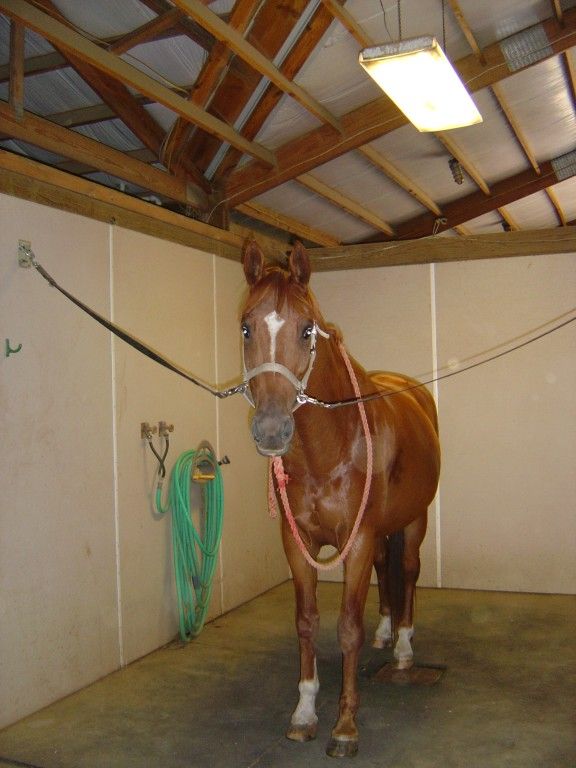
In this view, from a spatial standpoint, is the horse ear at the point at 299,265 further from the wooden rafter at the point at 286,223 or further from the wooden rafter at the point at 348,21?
the wooden rafter at the point at 286,223

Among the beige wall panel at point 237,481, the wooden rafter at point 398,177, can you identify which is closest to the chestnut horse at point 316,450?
the beige wall panel at point 237,481

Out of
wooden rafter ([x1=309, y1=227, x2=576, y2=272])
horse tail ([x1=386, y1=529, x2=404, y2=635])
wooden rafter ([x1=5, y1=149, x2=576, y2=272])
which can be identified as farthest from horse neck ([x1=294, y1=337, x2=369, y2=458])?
wooden rafter ([x1=309, y1=227, x2=576, y2=272])

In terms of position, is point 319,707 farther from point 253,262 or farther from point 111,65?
point 111,65

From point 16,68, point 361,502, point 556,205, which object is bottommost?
point 361,502

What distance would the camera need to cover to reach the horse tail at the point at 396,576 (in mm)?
3436

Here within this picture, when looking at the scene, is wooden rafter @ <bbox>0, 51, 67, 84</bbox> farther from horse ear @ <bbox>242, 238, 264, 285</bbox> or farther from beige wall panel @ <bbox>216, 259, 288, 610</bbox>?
horse ear @ <bbox>242, 238, 264, 285</bbox>

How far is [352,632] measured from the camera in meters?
2.67

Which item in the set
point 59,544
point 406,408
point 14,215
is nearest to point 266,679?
point 59,544

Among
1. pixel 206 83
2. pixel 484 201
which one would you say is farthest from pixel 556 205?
pixel 206 83

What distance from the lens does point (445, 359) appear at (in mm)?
4816

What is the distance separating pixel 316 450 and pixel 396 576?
115 centimetres

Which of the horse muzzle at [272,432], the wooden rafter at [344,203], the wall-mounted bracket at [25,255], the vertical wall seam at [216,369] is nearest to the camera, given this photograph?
the horse muzzle at [272,432]

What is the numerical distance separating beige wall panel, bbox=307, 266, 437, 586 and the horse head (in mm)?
2505

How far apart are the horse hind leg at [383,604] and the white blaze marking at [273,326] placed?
A: 5.14ft
